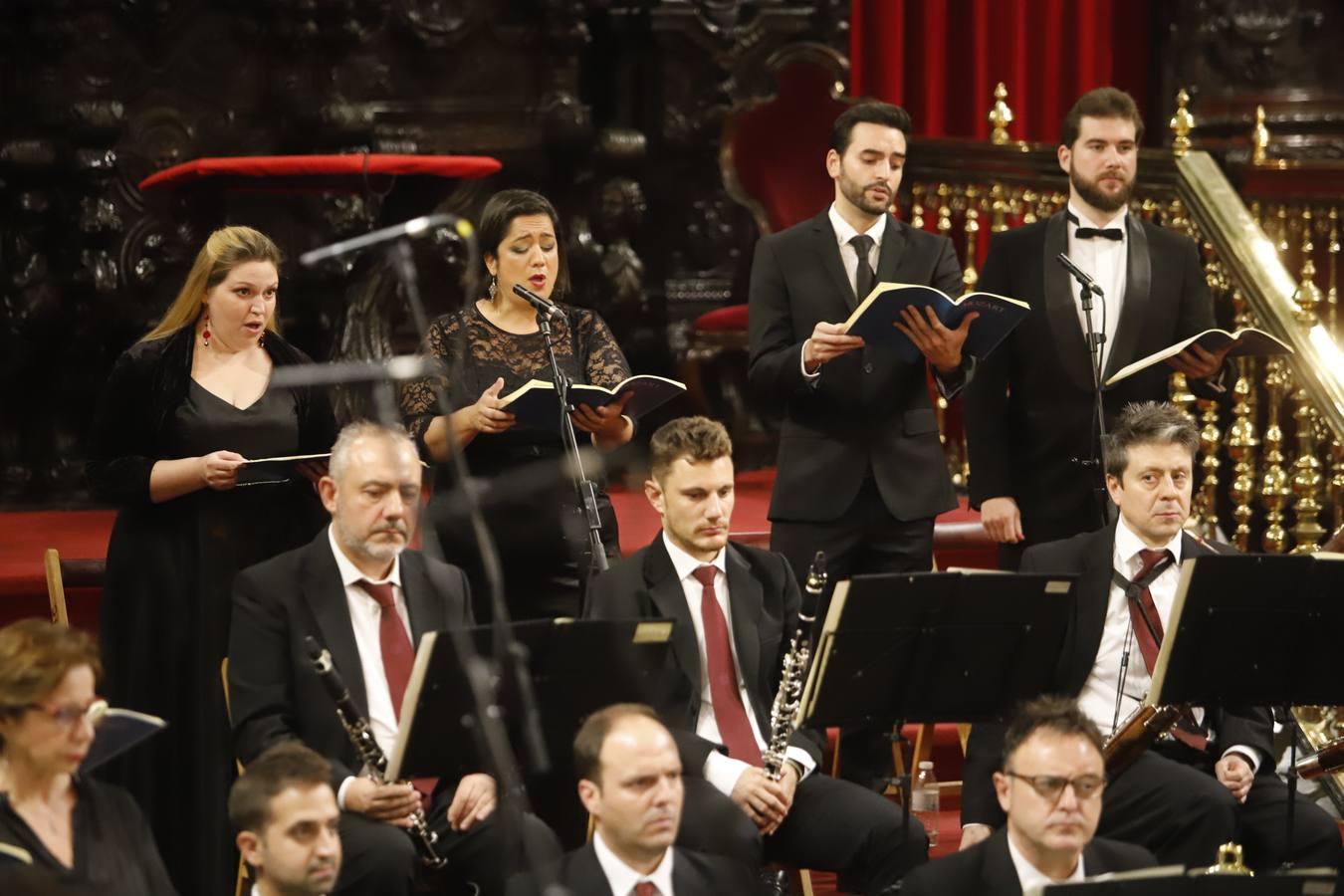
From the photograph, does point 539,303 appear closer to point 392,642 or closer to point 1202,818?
point 392,642

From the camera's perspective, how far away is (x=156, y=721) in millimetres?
3625

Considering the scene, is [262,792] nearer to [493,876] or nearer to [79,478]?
[493,876]

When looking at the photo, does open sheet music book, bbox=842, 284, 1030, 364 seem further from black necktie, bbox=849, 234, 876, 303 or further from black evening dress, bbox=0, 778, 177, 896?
black evening dress, bbox=0, 778, 177, 896

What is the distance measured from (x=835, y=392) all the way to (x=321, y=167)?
67.6 inches

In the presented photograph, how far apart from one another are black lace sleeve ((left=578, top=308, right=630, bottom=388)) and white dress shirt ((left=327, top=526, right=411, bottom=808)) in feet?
3.05

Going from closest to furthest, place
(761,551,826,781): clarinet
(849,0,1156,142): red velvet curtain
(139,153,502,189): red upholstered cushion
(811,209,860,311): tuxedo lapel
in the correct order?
(761,551,826,781): clarinet → (811,209,860,311): tuxedo lapel → (139,153,502,189): red upholstered cushion → (849,0,1156,142): red velvet curtain

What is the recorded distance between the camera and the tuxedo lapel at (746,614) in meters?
4.64

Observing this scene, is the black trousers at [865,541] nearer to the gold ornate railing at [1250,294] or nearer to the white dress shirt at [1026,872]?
the gold ornate railing at [1250,294]

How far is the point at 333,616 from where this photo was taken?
4.36 metres

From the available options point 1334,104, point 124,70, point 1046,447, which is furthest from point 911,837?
point 1334,104

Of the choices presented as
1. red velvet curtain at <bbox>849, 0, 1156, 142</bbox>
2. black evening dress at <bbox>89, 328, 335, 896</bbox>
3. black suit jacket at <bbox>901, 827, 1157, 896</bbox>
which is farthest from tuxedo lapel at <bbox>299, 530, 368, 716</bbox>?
red velvet curtain at <bbox>849, 0, 1156, 142</bbox>

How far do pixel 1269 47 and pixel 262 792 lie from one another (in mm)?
6215

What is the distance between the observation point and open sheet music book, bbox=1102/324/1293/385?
16.5ft

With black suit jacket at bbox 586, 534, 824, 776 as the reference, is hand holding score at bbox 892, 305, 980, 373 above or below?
above
